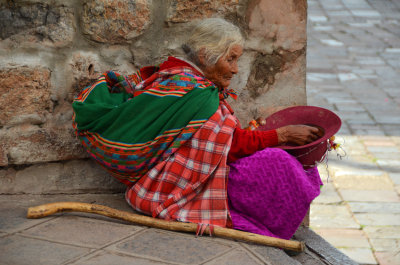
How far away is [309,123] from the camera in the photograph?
2635 mm

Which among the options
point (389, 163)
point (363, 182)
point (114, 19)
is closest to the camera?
point (114, 19)

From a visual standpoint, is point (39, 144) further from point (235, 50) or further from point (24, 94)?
point (235, 50)

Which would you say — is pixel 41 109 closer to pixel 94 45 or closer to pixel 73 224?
pixel 94 45

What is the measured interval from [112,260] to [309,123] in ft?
3.81

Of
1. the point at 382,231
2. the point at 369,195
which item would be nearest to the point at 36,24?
the point at 382,231

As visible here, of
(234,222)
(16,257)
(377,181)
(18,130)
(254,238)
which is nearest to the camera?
(16,257)

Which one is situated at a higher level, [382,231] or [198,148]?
[198,148]

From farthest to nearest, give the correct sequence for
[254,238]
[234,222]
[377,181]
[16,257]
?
[377,181] < [234,222] < [254,238] < [16,257]

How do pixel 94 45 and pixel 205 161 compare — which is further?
pixel 94 45

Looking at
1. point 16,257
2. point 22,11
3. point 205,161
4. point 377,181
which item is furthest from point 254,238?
point 377,181

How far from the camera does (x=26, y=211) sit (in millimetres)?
2445

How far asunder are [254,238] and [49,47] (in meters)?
1.25

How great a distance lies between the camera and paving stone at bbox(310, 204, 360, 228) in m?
4.46

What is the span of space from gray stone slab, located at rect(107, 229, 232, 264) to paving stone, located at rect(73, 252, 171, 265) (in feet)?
0.12
